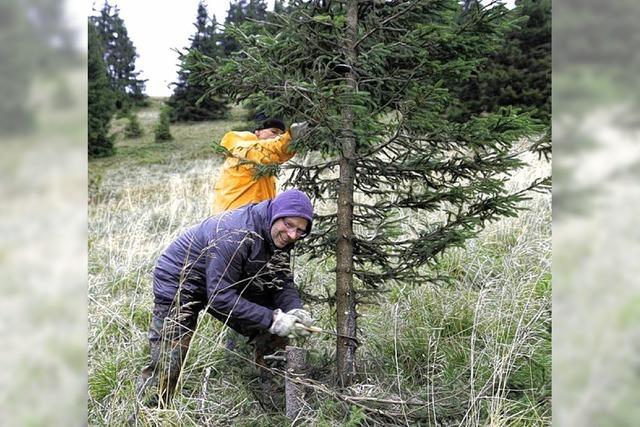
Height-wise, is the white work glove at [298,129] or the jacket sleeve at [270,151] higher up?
the white work glove at [298,129]

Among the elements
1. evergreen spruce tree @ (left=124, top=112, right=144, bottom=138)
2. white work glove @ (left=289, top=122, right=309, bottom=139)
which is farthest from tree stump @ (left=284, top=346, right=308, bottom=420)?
evergreen spruce tree @ (left=124, top=112, right=144, bottom=138)

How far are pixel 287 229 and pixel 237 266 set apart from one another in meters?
0.36

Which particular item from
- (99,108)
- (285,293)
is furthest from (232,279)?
(99,108)

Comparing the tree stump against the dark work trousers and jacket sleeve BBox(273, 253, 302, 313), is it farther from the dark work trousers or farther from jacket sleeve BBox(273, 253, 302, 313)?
jacket sleeve BBox(273, 253, 302, 313)

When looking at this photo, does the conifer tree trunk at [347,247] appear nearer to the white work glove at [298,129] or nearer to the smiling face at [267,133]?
the white work glove at [298,129]

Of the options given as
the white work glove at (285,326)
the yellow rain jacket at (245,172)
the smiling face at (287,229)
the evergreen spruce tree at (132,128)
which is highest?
the evergreen spruce tree at (132,128)

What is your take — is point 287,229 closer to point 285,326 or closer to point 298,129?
point 285,326

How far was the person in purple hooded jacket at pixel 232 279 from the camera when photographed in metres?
2.93

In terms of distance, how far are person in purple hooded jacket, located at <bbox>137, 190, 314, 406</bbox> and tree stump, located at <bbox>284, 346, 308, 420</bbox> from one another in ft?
→ 0.39

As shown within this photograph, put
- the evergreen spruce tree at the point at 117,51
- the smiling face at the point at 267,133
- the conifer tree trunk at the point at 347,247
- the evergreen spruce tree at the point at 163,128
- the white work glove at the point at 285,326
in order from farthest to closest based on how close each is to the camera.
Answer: the evergreen spruce tree at the point at 163,128 → the evergreen spruce tree at the point at 117,51 → the smiling face at the point at 267,133 → the conifer tree trunk at the point at 347,247 → the white work glove at the point at 285,326

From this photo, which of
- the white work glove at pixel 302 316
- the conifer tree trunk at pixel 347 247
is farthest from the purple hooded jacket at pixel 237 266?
the conifer tree trunk at pixel 347 247

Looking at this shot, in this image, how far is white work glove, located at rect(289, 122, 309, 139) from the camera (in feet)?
10.6

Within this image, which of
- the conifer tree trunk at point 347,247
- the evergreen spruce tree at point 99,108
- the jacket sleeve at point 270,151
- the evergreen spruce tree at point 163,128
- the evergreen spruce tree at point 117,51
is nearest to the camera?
the conifer tree trunk at point 347,247
